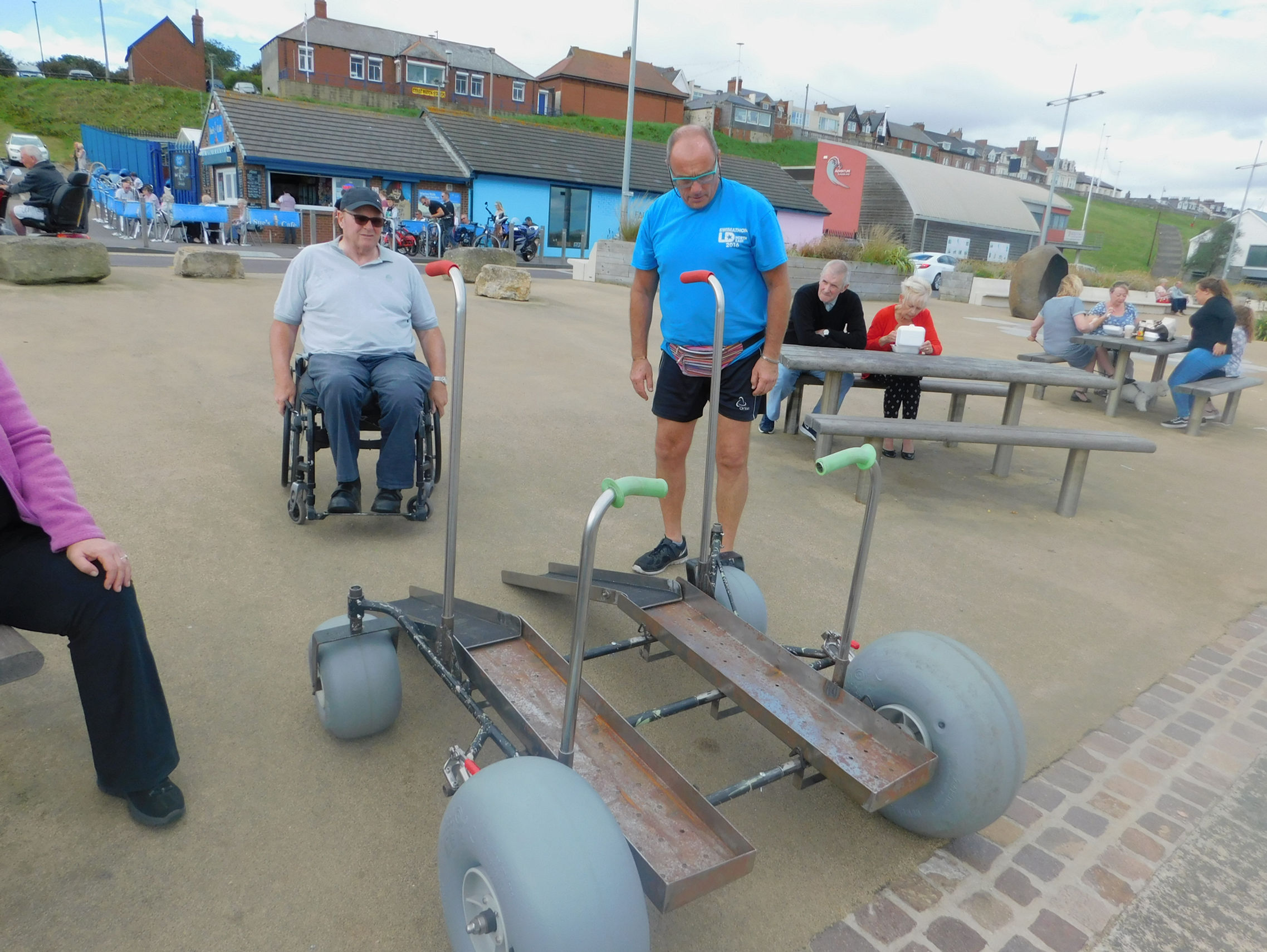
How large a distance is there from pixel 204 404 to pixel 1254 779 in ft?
19.3

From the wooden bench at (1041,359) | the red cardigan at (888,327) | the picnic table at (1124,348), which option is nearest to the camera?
the red cardigan at (888,327)

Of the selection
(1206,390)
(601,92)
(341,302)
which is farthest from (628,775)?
(601,92)

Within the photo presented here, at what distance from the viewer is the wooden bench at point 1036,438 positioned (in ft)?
16.4

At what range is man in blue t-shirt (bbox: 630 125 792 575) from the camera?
324 cm

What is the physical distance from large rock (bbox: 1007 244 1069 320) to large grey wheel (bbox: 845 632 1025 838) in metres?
17.5

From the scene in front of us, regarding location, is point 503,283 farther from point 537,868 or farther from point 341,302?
point 537,868

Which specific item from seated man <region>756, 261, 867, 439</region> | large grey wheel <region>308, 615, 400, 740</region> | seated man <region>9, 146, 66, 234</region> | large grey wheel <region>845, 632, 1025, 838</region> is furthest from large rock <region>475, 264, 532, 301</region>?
large grey wheel <region>845, 632, 1025, 838</region>

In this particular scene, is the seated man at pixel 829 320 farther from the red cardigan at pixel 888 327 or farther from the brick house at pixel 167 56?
the brick house at pixel 167 56

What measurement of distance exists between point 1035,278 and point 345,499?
17322 millimetres

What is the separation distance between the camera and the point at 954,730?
82.4 inches

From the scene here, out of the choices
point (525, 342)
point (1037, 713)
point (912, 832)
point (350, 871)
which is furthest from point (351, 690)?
point (525, 342)

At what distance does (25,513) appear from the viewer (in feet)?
6.39

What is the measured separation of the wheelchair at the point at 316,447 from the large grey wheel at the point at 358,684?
5.02 feet

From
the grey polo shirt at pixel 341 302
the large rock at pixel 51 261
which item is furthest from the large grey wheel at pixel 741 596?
the large rock at pixel 51 261
